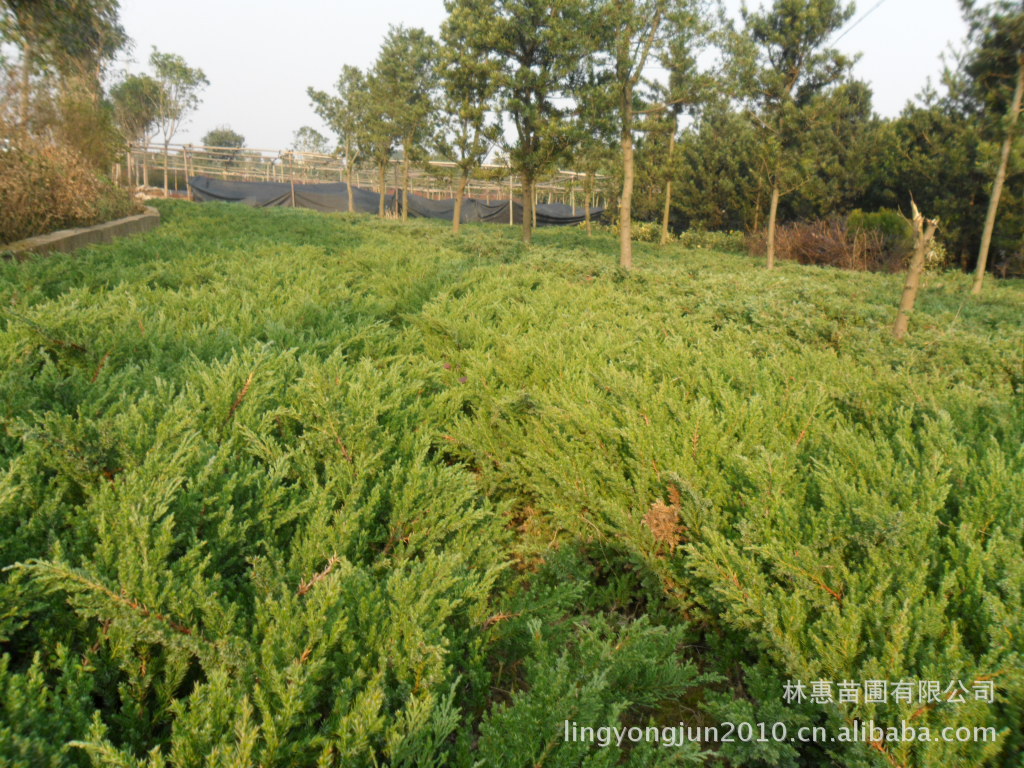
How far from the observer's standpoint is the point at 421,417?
2.52 metres

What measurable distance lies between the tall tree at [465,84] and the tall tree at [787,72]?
6636mm

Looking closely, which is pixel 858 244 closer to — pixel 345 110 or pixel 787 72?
pixel 787 72

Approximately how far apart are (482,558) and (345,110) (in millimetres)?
31258

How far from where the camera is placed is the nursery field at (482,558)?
1.10 m

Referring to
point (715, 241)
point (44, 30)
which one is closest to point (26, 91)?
point (44, 30)

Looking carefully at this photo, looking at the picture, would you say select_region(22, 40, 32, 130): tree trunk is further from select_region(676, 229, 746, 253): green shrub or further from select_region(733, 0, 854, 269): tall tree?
select_region(676, 229, 746, 253): green shrub

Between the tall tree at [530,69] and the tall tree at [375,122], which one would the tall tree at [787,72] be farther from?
the tall tree at [375,122]

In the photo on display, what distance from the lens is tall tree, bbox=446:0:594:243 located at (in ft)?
44.6

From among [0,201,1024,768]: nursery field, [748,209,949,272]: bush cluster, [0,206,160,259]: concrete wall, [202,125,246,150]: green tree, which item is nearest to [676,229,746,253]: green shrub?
[748,209,949,272]: bush cluster

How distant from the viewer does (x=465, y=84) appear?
1605 cm

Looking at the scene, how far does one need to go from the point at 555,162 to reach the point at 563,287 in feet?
32.5

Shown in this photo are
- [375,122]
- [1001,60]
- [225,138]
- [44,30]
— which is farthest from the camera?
[225,138]

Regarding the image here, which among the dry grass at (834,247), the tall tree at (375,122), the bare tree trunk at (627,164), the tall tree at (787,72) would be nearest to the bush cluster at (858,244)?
the dry grass at (834,247)

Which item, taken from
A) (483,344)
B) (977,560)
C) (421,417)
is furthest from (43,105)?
(977,560)
